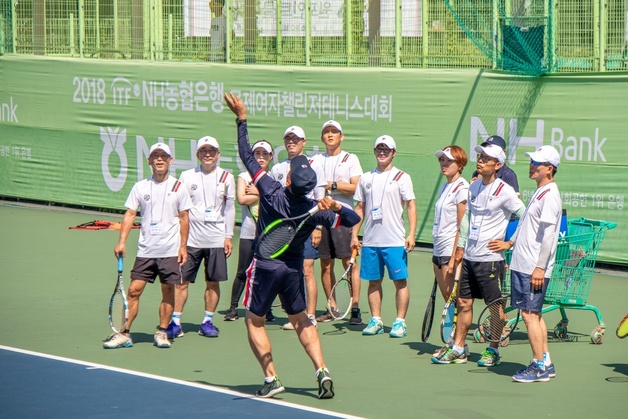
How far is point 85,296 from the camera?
13.4 m

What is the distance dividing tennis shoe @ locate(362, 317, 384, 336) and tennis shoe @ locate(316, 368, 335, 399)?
2604 millimetres

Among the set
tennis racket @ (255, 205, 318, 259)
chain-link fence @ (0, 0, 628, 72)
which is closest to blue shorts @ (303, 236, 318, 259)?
tennis racket @ (255, 205, 318, 259)

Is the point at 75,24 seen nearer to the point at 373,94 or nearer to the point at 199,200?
the point at 373,94

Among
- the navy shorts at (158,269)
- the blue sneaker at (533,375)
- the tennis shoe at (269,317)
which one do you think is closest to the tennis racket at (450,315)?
the blue sneaker at (533,375)

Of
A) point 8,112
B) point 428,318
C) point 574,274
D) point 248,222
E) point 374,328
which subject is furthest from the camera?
point 8,112

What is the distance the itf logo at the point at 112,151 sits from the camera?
20.9 metres

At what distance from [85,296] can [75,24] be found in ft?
33.9

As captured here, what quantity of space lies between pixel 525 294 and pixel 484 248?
0.77m

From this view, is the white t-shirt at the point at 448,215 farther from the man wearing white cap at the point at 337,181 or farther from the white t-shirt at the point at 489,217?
the man wearing white cap at the point at 337,181

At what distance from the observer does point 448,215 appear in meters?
11.0

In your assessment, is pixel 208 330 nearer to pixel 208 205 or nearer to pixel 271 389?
pixel 208 205

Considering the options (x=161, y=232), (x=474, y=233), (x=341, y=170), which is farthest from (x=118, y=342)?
(x=474, y=233)

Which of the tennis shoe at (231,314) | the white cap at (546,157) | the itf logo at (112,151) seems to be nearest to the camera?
the white cap at (546,157)

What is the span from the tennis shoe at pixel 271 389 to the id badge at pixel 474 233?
2345mm
